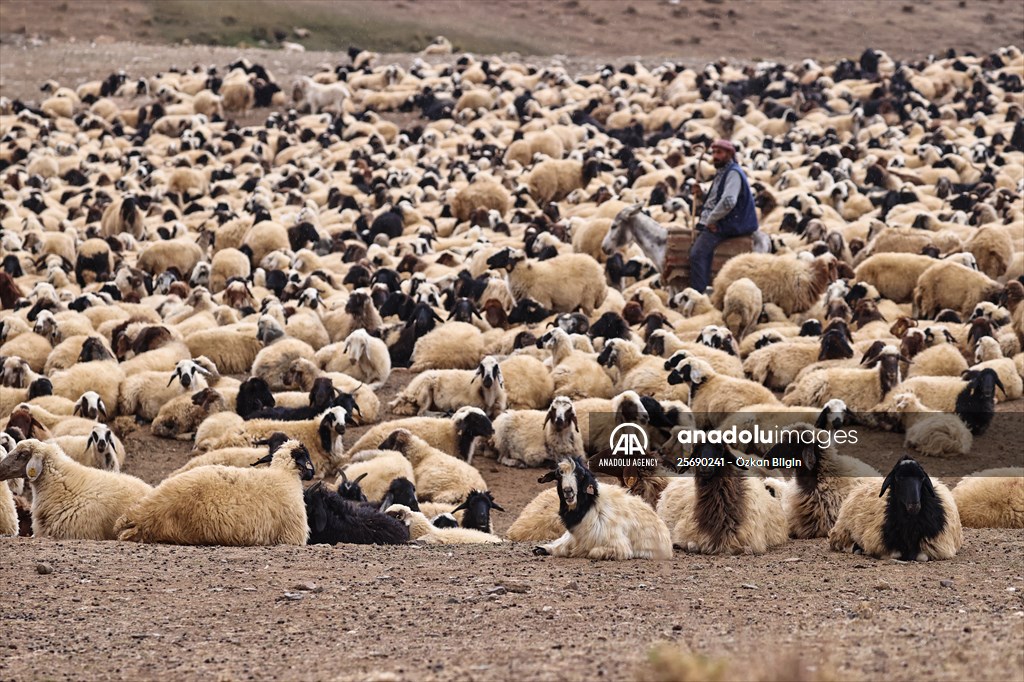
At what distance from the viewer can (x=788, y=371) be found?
13539mm

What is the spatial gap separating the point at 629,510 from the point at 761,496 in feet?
3.08

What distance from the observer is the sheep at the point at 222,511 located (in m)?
8.46

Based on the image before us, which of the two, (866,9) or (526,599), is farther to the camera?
(866,9)

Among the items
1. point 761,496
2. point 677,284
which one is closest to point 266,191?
point 677,284

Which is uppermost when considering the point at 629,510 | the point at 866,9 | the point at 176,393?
the point at 866,9

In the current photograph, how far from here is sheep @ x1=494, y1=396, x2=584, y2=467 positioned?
38.2 feet

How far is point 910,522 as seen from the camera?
7660mm

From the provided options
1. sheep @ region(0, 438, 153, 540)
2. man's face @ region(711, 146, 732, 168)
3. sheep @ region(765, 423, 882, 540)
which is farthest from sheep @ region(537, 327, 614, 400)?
sheep @ region(0, 438, 153, 540)

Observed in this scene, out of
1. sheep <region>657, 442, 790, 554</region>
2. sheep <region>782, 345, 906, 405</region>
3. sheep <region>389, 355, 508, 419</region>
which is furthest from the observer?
sheep <region>389, 355, 508, 419</region>

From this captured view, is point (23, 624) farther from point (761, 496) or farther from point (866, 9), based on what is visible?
point (866, 9)

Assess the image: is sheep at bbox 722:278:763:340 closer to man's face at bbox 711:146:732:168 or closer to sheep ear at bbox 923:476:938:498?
man's face at bbox 711:146:732:168

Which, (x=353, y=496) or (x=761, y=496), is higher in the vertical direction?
(x=761, y=496)

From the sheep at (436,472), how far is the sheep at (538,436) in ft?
2.41

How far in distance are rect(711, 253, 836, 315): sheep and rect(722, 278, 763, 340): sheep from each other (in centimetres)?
61
